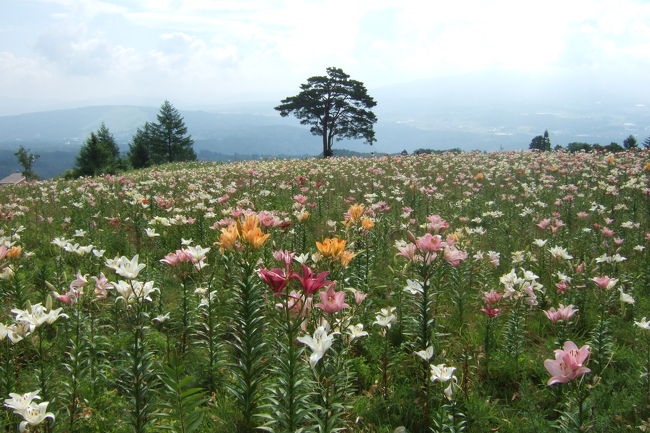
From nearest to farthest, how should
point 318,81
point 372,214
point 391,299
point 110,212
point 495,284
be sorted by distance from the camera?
1. point 391,299
2. point 495,284
3. point 372,214
4. point 110,212
5. point 318,81

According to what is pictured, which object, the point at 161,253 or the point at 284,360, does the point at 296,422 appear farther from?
the point at 161,253

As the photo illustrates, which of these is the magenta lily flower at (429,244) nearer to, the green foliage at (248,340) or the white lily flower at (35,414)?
the green foliage at (248,340)

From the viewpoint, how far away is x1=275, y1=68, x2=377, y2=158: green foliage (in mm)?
38125

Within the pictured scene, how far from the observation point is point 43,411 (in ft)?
6.31

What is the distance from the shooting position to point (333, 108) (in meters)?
39.3

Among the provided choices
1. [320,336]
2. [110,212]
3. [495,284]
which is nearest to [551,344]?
[495,284]

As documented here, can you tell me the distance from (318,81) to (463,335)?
122 feet

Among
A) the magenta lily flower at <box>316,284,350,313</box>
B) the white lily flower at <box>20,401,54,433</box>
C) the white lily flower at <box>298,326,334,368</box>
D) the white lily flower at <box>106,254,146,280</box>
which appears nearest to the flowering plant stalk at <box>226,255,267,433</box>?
the magenta lily flower at <box>316,284,350,313</box>

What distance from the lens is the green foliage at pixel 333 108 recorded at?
3812cm

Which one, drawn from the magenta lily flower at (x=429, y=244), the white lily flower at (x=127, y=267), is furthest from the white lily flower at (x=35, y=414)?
the magenta lily flower at (x=429, y=244)

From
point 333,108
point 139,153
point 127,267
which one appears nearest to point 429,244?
point 127,267

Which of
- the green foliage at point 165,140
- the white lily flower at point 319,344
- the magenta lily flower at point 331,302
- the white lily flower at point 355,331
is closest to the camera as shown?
the white lily flower at point 319,344

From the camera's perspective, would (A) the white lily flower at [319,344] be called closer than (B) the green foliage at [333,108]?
Yes

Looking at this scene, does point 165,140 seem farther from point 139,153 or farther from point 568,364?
point 568,364
